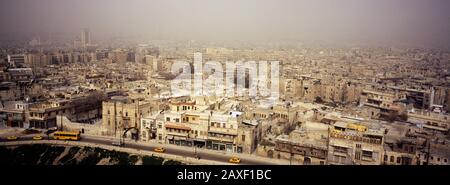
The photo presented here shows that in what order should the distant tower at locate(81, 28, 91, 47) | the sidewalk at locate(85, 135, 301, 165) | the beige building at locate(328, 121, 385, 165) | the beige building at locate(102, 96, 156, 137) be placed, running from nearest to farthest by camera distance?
the beige building at locate(328, 121, 385, 165), the sidewalk at locate(85, 135, 301, 165), the beige building at locate(102, 96, 156, 137), the distant tower at locate(81, 28, 91, 47)

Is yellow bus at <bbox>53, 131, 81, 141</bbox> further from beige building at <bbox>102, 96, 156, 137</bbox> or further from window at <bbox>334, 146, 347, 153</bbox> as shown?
window at <bbox>334, 146, 347, 153</bbox>

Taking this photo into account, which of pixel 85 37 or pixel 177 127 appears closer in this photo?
pixel 177 127

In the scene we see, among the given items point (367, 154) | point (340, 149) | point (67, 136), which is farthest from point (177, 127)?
point (367, 154)

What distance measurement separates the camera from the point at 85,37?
797 inches

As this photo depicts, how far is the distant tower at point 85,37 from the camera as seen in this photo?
723 inches

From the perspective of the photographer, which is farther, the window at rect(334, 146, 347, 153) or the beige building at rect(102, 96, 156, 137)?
the beige building at rect(102, 96, 156, 137)

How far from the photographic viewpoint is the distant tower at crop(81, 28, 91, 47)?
1836 centimetres

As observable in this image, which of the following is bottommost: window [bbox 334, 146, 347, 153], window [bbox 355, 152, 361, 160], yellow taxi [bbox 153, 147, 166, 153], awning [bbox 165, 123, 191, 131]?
yellow taxi [bbox 153, 147, 166, 153]

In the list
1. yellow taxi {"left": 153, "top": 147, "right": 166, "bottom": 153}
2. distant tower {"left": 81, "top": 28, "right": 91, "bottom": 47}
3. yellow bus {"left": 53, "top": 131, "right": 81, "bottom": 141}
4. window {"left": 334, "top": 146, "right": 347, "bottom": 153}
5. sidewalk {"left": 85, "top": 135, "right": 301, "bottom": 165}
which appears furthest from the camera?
distant tower {"left": 81, "top": 28, "right": 91, "bottom": 47}

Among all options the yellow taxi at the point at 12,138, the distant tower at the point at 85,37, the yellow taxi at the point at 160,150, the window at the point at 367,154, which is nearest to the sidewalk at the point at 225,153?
the yellow taxi at the point at 160,150

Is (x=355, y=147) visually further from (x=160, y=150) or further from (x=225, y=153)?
(x=160, y=150)

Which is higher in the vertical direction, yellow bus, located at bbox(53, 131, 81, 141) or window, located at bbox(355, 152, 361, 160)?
window, located at bbox(355, 152, 361, 160)

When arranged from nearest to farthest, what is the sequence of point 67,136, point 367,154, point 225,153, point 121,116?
point 367,154, point 225,153, point 67,136, point 121,116

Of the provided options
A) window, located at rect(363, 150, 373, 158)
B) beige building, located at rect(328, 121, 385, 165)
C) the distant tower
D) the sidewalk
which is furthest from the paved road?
the distant tower
